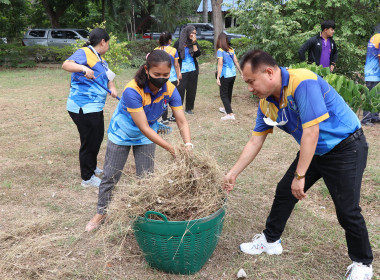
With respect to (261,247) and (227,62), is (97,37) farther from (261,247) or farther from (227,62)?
(227,62)

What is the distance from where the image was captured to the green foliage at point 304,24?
8.32m

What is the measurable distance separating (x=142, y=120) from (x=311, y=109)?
4.03 feet

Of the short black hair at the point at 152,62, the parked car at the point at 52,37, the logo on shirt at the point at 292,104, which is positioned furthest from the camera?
the parked car at the point at 52,37

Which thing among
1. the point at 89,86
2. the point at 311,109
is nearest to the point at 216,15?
the point at 89,86

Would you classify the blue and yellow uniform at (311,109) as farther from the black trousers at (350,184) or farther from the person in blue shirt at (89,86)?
the person in blue shirt at (89,86)

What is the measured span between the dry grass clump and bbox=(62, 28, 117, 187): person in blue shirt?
1.60m

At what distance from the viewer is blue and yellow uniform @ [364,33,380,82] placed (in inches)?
243

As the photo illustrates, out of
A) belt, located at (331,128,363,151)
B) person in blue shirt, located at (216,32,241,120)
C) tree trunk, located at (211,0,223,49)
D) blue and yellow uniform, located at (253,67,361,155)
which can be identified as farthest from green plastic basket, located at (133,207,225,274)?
tree trunk, located at (211,0,223,49)

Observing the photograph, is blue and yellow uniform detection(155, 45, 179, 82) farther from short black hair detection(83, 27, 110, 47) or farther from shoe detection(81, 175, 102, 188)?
shoe detection(81, 175, 102, 188)

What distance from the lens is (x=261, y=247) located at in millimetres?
2957

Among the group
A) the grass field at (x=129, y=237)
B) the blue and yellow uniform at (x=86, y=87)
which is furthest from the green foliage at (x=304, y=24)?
the blue and yellow uniform at (x=86, y=87)

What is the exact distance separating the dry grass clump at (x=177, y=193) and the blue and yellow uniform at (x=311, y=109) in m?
0.61

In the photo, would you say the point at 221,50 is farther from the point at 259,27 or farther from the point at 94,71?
the point at 94,71

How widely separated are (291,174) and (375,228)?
4.18 ft
